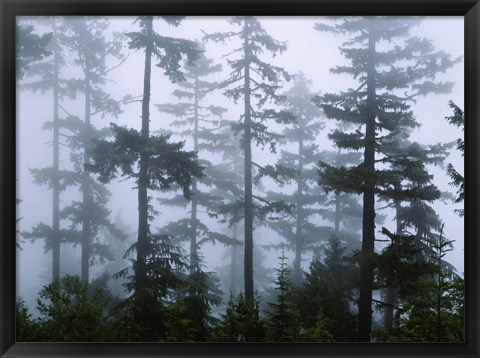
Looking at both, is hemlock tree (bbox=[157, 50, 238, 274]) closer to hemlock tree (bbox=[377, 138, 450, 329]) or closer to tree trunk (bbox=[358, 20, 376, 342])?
tree trunk (bbox=[358, 20, 376, 342])

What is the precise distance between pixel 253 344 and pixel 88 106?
5.78 meters

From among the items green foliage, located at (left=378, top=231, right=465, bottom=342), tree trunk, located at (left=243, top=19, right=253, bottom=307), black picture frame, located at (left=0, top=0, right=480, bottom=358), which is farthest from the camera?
tree trunk, located at (left=243, top=19, right=253, bottom=307)

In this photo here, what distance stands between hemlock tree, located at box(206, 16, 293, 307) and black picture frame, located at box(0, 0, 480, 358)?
12.5 ft

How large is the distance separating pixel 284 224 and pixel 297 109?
8.56 ft

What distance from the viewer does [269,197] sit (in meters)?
6.84

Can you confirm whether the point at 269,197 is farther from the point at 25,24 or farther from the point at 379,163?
the point at 25,24

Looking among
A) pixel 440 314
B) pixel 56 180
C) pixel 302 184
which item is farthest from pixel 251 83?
pixel 440 314

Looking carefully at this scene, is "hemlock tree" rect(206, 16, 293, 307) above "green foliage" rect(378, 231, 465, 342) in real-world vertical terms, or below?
above

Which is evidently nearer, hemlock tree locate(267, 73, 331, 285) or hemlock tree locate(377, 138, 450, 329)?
hemlock tree locate(377, 138, 450, 329)

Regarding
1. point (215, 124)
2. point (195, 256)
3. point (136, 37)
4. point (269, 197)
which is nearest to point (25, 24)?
point (136, 37)

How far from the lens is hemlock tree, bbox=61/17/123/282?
20.2 ft

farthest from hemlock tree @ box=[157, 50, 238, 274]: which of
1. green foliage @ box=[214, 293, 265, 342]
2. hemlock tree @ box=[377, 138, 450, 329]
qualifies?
green foliage @ box=[214, 293, 265, 342]

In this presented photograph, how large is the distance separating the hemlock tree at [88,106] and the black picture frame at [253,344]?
13.7 ft

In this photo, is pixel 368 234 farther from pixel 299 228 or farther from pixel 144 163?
pixel 144 163
